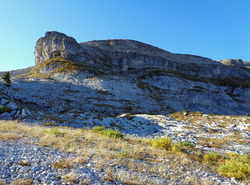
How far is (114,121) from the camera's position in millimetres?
23281

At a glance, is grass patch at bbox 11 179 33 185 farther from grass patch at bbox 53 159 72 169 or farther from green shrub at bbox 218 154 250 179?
green shrub at bbox 218 154 250 179

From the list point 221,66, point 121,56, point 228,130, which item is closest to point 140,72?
point 121,56

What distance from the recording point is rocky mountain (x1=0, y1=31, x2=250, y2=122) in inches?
1602

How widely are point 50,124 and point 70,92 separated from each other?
107ft

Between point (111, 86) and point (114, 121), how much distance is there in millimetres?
36224

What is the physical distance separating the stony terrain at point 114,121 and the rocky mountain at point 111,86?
14.2 inches

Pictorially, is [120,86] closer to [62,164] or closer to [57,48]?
[62,164]

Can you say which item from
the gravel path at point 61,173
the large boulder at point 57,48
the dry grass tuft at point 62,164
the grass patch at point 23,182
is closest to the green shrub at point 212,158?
the gravel path at point 61,173

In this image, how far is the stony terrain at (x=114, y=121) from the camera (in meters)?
5.41

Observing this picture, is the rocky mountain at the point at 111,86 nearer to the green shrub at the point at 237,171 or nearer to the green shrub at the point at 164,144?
the green shrub at the point at 164,144

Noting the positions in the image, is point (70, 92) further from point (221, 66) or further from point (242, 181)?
point (221, 66)

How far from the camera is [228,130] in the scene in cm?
2161

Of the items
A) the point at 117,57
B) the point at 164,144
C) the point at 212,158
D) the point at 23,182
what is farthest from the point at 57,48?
the point at 212,158

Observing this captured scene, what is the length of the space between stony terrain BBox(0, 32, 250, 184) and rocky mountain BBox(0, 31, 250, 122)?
36cm
